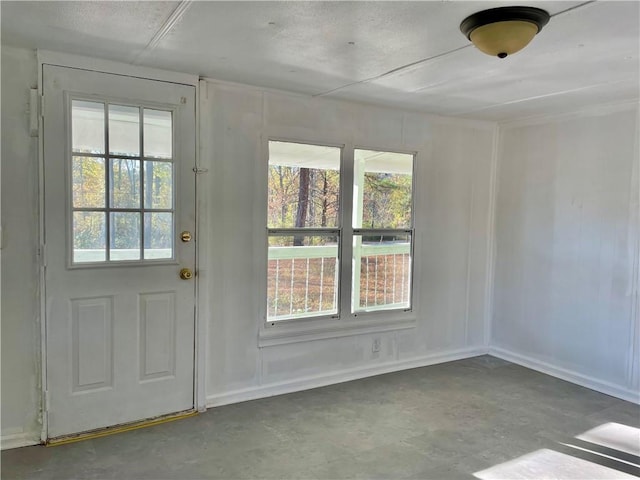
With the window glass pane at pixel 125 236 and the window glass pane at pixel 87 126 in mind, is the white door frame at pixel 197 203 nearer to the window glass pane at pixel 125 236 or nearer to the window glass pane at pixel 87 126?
the window glass pane at pixel 87 126

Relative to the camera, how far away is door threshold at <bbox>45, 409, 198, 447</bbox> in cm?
272

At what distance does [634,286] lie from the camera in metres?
3.54

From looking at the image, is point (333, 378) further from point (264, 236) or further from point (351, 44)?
point (351, 44)

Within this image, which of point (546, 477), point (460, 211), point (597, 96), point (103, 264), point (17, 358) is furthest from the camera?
point (460, 211)

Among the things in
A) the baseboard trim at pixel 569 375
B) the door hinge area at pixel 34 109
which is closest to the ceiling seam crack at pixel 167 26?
the door hinge area at pixel 34 109

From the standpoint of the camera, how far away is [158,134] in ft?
9.73

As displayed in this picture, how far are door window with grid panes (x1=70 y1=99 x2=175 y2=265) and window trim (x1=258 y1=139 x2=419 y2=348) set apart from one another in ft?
2.42

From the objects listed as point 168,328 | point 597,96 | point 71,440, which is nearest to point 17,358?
point 71,440

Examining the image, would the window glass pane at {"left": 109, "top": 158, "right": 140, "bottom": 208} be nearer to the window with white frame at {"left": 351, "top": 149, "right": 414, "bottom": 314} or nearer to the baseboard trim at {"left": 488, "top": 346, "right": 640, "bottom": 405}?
the window with white frame at {"left": 351, "top": 149, "right": 414, "bottom": 314}

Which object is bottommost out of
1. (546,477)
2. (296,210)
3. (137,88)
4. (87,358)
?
(546,477)

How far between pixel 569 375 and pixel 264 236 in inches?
111

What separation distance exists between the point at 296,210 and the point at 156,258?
1.10 metres

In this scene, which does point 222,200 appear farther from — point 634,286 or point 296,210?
point 634,286

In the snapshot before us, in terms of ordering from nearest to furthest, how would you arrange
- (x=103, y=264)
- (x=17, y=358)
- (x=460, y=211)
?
(x=17, y=358) < (x=103, y=264) < (x=460, y=211)
